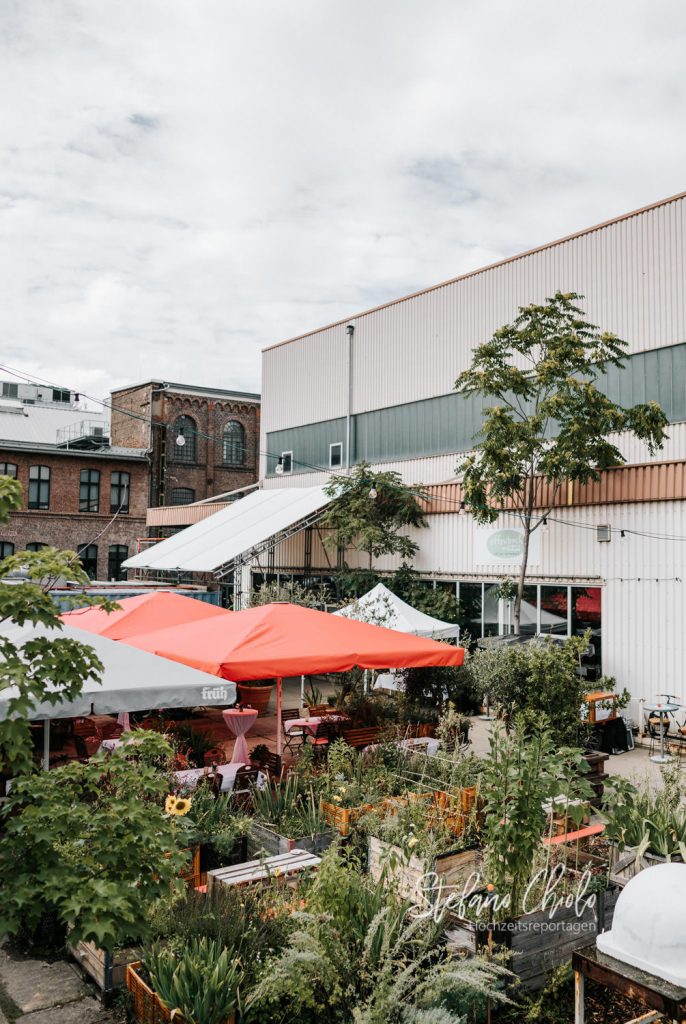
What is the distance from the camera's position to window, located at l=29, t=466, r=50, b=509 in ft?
136

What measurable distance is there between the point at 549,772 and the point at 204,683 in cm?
371

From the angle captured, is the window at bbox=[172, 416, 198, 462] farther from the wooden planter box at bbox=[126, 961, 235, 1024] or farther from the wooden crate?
the wooden planter box at bbox=[126, 961, 235, 1024]

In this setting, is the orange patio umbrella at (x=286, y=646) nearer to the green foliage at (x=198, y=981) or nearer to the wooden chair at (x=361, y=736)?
the wooden chair at (x=361, y=736)

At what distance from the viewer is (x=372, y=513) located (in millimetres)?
21375

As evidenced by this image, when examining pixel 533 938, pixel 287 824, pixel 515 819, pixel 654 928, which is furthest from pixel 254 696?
pixel 654 928

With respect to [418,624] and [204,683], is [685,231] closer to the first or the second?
[418,624]

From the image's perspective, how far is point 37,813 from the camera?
172 inches

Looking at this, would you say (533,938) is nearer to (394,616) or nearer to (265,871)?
(265,871)

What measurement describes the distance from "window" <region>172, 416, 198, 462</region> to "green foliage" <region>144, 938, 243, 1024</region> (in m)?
40.4

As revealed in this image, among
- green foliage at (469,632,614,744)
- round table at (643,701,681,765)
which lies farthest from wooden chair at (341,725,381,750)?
round table at (643,701,681,765)

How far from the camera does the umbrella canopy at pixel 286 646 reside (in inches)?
372

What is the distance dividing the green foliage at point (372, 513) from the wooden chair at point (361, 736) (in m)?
9.27

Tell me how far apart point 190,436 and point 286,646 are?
36.5 m

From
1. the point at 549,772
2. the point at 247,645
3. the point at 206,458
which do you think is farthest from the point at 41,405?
the point at 549,772
